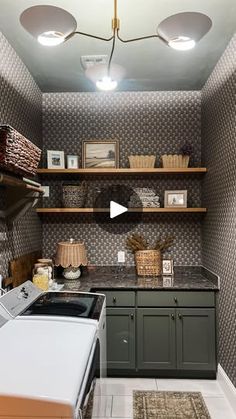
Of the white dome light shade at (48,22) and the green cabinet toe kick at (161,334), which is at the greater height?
the white dome light shade at (48,22)

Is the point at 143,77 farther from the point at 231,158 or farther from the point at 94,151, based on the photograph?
the point at 231,158

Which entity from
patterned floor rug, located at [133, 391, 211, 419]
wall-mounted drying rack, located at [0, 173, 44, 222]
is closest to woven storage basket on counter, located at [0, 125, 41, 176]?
wall-mounted drying rack, located at [0, 173, 44, 222]

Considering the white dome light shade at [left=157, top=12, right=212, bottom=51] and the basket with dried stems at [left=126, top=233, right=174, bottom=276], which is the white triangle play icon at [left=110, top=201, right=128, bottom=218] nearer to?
the basket with dried stems at [left=126, top=233, right=174, bottom=276]

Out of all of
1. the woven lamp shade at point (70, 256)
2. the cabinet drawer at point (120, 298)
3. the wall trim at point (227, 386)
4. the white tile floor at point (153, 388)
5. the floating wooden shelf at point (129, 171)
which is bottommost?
the white tile floor at point (153, 388)

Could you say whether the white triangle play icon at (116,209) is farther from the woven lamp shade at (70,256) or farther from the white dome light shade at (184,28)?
the white dome light shade at (184,28)

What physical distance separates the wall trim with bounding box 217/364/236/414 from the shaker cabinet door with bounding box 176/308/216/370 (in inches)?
3.6

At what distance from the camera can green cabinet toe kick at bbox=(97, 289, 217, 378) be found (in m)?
3.13

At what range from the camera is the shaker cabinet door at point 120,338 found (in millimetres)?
3156

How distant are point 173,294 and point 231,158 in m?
1.26

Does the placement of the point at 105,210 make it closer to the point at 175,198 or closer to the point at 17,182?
the point at 175,198

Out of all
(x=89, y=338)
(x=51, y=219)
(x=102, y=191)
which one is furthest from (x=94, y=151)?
(x=89, y=338)

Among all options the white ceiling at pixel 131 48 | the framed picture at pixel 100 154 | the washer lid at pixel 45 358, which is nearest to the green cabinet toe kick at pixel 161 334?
the framed picture at pixel 100 154

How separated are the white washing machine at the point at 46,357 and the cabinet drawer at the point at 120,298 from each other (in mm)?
1018
